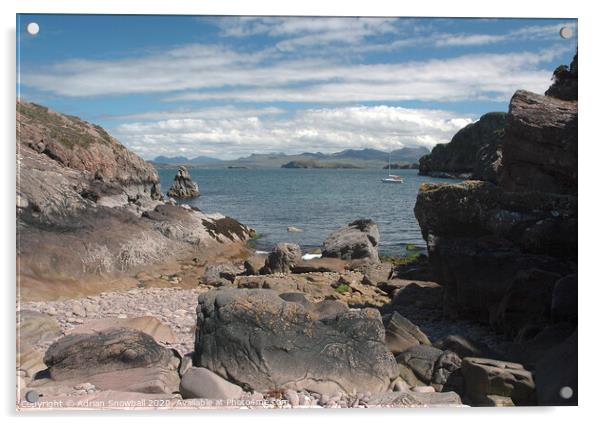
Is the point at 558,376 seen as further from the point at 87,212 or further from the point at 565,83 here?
the point at 87,212

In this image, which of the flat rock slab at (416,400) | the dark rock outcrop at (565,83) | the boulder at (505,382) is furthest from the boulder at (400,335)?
the dark rock outcrop at (565,83)

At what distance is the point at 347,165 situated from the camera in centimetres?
710

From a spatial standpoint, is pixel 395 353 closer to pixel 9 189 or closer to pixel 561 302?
pixel 561 302

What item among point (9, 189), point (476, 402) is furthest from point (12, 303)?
point (476, 402)

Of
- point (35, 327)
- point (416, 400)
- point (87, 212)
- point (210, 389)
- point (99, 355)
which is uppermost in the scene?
point (87, 212)

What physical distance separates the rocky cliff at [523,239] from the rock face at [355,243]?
1.37 meters

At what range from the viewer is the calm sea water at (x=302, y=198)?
25.2 feet

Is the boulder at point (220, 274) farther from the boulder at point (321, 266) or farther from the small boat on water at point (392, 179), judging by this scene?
the small boat on water at point (392, 179)

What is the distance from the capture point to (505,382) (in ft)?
17.2

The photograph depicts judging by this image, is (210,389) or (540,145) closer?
(210,389)

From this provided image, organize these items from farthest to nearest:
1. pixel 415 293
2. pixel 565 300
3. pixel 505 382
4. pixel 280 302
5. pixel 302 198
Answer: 1. pixel 415 293
2. pixel 302 198
3. pixel 565 300
4. pixel 280 302
5. pixel 505 382

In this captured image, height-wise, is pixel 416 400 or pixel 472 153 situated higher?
pixel 472 153

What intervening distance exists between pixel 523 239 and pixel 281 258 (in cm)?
377

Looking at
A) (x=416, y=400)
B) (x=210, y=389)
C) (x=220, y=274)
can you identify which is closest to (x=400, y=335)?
(x=416, y=400)
